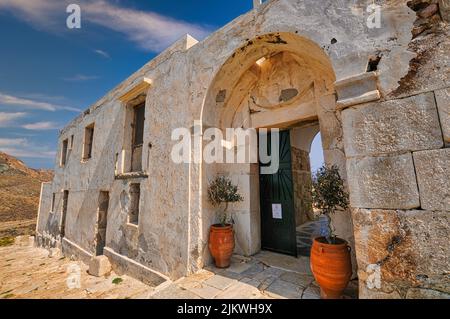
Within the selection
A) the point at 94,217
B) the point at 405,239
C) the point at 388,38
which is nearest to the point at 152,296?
the point at 405,239

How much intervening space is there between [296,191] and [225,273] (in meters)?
4.31

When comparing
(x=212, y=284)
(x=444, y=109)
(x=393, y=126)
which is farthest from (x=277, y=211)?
(x=444, y=109)

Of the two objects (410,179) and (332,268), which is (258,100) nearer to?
(410,179)

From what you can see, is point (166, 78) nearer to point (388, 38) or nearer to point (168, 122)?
point (168, 122)

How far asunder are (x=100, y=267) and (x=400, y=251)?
19.3 feet

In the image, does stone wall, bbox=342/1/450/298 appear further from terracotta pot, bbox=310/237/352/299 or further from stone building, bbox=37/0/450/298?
terracotta pot, bbox=310/237/352/299

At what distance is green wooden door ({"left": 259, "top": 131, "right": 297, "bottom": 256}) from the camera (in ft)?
11.7

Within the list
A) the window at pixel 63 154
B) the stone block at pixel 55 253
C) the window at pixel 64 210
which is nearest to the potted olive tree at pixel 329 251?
the stone block at pixel 55 253

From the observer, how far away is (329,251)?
2.12 m

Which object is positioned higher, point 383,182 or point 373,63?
point 373,63

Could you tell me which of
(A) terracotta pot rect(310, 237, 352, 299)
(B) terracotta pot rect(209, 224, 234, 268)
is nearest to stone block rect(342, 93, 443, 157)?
(A) terracotta pot rect(310, 237, 352, 299)

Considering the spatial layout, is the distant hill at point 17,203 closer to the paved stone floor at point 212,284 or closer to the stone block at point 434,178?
the paved stone floor at point 212,284

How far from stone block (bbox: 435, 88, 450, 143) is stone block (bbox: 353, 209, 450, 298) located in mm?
682

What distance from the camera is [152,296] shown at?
2566 mm
